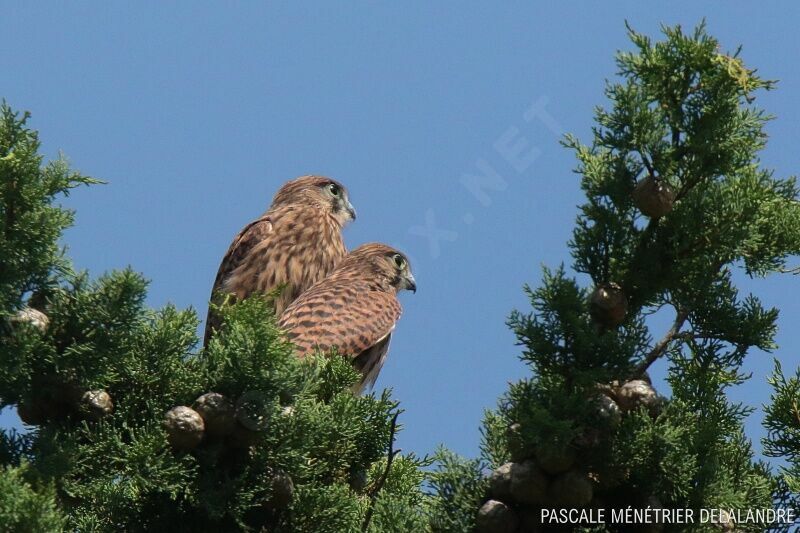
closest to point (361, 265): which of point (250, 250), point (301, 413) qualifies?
point (250, 250)

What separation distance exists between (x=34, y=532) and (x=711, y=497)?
1837 mm

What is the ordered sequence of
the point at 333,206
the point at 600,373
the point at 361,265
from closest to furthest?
the point at 600,373 → the point at 361,265 → the point at 333,206

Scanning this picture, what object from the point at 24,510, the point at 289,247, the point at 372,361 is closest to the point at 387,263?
the point at 289,247

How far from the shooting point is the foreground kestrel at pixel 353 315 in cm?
592

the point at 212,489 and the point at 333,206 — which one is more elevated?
the point at 333,206

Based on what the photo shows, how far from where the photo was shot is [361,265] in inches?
277

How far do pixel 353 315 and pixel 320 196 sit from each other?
69.2 inches

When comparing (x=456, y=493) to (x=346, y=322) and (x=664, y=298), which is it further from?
(x=346, y=322)

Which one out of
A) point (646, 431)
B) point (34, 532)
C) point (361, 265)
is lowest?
point (34, 532)

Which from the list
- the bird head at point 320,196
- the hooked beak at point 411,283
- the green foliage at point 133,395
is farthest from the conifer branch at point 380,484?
the bird head at point 320,196

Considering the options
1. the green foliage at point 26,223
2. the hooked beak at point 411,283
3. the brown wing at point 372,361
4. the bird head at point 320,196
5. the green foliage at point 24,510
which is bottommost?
the green foliage at point 24,510

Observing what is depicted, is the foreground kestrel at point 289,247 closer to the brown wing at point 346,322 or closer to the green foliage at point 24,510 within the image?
the brown wing at point 346,322

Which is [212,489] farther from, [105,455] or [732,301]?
[732,301]

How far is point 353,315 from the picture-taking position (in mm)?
6164
